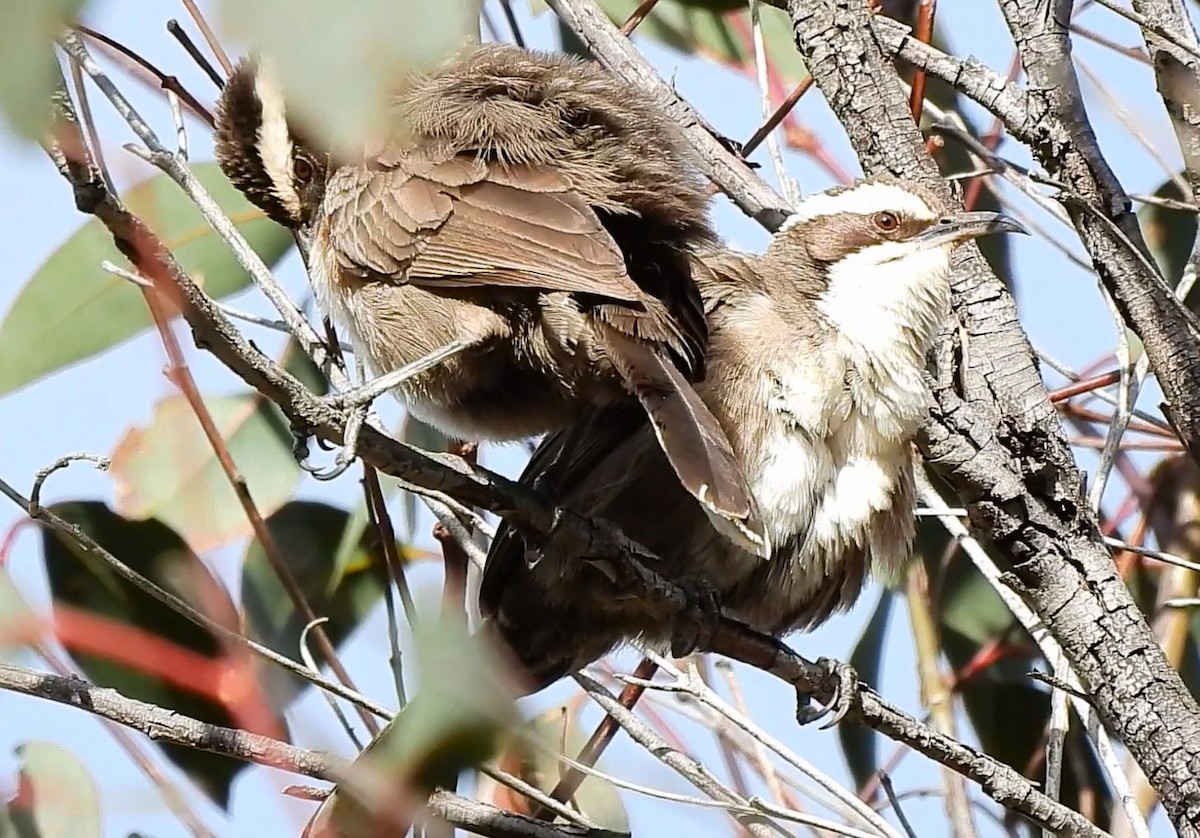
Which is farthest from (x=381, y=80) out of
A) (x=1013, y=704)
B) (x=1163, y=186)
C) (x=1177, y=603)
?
(x=1163, y=186)

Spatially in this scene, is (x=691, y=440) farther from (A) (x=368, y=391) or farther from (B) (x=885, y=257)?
(B) (x=885, y=257)

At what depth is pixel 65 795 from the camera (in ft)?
7.38

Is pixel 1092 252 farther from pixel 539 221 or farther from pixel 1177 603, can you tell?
pixel 539 221

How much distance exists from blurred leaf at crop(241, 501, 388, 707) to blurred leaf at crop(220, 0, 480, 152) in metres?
2.65

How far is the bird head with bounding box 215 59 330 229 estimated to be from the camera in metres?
2.81

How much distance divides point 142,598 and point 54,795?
605mm

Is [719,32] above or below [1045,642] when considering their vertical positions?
above

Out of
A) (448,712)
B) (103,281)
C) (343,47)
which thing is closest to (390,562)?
(103,281)

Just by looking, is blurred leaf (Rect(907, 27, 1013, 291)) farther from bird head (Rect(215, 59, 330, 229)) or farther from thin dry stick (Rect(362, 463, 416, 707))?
thin dry stick (Rect(362, 463, 416, 707))

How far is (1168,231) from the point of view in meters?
3.57

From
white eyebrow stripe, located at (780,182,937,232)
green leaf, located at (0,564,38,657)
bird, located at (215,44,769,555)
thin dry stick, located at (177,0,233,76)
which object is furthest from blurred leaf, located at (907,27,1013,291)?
green leaf, located at (0,564,38,657)

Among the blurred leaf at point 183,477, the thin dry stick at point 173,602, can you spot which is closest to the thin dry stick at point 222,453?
the thin dry stick at point 173,602

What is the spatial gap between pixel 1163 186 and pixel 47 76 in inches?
137

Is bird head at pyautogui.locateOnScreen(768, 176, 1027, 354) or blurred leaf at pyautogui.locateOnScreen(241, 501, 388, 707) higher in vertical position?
bird head at pyautogui.locateOnScreen(768, 176, 1027, 354)
